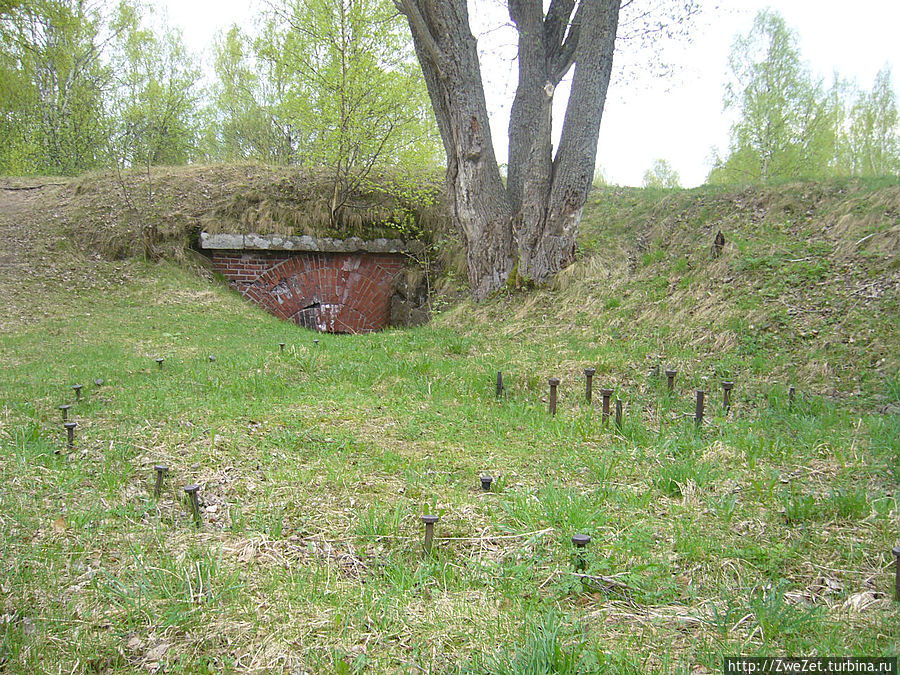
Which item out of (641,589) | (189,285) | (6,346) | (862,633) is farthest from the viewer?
(189,285)

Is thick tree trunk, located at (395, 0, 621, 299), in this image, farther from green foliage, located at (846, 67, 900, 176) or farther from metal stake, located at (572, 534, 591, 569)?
green foliage, located at (846, 67, 900, 176)

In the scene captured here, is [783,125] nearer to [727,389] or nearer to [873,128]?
[873,128]

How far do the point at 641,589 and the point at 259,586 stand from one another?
1.42 metres

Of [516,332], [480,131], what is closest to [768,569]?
[516,332]

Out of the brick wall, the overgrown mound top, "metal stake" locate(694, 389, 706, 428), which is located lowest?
"metal stake" locate(694, 389, 706, 428)

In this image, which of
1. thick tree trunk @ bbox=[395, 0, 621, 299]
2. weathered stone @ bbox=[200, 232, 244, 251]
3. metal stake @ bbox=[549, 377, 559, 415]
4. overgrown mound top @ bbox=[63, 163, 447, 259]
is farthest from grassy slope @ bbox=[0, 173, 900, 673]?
overgrown mound top @ bbox=[63, 163, 447, 259]

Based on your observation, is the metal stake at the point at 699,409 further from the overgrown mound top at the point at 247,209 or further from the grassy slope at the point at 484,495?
the overgrown mound top at the point at 247,209

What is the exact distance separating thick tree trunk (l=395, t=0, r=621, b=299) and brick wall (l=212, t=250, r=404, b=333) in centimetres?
255

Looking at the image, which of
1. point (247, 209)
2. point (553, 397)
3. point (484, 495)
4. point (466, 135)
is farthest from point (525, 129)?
point (484, 495)

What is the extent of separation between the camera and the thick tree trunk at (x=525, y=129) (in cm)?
744

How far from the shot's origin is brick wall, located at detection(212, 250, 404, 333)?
33.2 feet

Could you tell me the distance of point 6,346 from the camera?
643 cm

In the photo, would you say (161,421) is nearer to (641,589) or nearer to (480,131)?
(641,589)

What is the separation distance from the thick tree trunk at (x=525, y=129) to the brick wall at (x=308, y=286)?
8.36 ft
